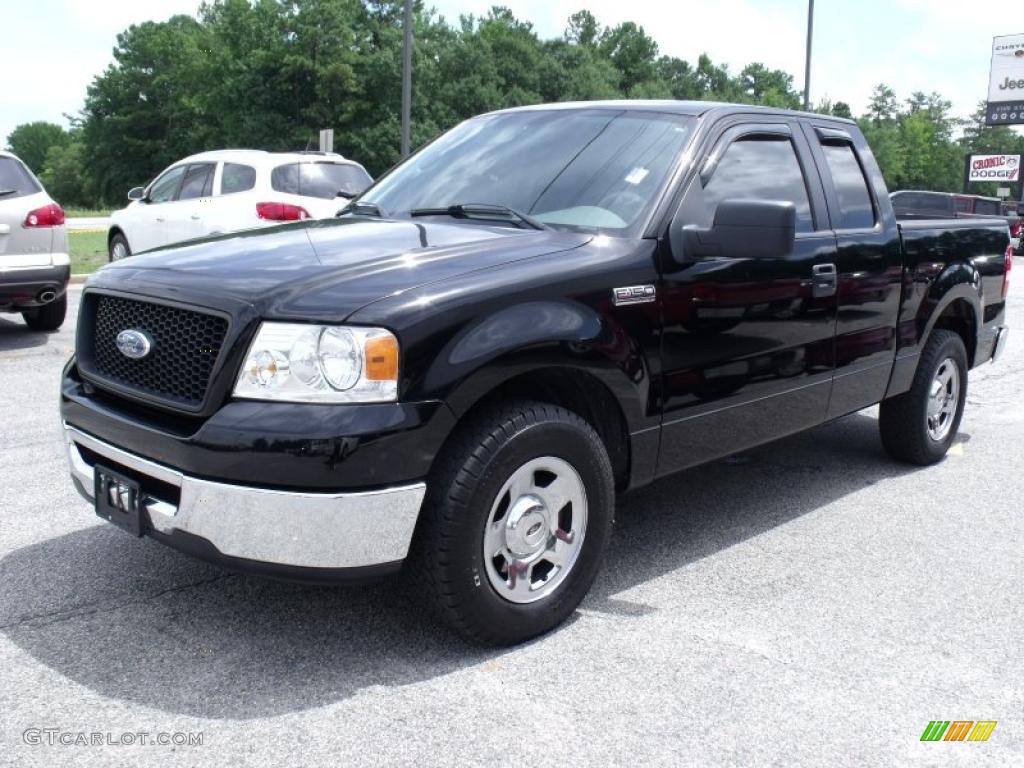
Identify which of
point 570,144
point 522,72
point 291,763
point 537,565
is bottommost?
point 291,763

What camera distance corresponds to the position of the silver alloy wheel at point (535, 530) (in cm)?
328

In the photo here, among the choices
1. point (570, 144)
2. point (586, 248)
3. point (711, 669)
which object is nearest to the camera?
point (711, 669)

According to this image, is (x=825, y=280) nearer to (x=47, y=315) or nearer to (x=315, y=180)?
(x=47, y=315)

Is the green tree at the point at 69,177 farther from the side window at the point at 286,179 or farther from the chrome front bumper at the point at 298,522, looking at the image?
the chrome front bumper at the point at 298,522

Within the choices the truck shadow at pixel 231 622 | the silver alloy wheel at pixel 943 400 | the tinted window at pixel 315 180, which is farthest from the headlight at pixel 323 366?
the tinted window at pixel 315 180

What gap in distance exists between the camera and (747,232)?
3.62 meters

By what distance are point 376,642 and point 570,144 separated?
208 cm

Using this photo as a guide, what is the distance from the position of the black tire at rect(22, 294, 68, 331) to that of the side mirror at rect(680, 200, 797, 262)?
24.9 feet

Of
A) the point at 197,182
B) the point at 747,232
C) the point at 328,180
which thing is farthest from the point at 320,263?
the point at 197,182

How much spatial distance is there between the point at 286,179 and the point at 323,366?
9436 millimetres

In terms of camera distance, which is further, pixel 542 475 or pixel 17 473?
pixel 17 473

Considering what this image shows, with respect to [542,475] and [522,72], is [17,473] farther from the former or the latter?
[522,72]

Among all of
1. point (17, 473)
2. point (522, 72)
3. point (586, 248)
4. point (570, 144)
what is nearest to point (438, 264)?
point (586, 248)

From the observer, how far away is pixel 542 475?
3.41 meters
